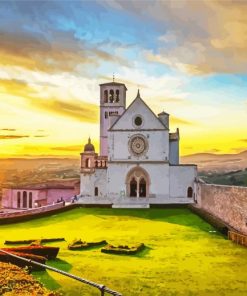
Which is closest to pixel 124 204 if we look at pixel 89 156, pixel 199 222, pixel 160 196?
pixel 160 196

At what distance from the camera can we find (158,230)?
32.1m

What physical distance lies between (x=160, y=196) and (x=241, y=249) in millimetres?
26451

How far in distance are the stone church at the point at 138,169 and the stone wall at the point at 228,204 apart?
8427 mm

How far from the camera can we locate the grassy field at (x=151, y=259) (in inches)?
621

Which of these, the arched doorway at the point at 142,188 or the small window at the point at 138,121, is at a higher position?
the small window at the point at 138,121

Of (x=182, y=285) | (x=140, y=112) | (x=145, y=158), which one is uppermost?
(x=140, y=112)

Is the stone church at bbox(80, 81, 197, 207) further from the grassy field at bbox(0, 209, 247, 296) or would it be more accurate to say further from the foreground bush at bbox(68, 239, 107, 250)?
the foreground bush at bbox(68, 239, 107, 250)

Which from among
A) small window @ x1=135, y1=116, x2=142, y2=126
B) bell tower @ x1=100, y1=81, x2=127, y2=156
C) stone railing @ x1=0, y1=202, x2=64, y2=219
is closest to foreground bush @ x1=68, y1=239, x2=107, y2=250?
stone railing @ x1=0, y1=202, x2=64, y2=219

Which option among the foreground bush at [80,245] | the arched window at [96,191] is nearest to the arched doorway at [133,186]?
the arched window at [96,191]

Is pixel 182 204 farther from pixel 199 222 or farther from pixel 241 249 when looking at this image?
pixel 241 249

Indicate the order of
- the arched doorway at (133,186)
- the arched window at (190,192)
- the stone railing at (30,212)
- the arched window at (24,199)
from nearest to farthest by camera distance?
the stone railing at (30,212) < the arched window at (190,192) < the arched doorway at (133,186) < the arched window at (24,199)

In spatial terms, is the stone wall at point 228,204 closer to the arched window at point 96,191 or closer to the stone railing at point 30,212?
the arched window at point 96,191

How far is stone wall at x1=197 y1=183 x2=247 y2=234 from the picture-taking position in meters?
26.0

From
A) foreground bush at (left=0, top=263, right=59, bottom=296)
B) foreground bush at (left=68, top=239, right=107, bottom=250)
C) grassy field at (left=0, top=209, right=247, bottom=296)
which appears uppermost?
foreground bush at (left=0, top=263, right=59, bottom=296)
